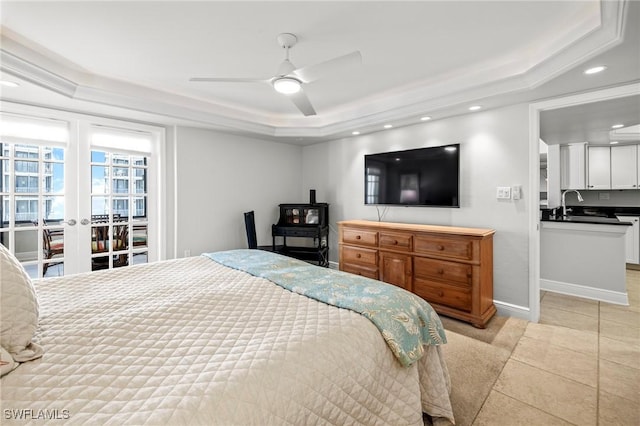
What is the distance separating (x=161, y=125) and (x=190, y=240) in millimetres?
1548

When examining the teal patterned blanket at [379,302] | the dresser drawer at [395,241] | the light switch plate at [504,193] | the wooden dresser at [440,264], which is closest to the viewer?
the teal patterned blanket at [379,302]

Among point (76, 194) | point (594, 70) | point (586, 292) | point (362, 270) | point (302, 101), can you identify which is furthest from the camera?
point (362, 270)

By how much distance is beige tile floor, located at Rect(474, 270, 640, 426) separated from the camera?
1693mm

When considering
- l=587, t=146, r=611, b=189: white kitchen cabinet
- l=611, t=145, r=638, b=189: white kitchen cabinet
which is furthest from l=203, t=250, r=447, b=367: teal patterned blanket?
l=611, t=145, r=638, b=189: white kitchen cabinet

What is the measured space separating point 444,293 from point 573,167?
479cm

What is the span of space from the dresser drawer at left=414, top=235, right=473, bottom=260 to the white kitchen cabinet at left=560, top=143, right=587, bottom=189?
4.19 meters

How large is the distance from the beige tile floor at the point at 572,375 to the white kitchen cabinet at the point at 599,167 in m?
3.49

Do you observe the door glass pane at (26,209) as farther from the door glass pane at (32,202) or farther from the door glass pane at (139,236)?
the door glass pane at (139,236)

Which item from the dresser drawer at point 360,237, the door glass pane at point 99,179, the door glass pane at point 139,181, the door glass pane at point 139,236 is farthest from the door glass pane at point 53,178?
the dresser drawer at point 360,237

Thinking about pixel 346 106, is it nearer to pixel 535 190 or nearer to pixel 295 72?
pixel 295 72

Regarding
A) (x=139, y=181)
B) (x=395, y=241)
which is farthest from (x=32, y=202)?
(x=395, y=241)

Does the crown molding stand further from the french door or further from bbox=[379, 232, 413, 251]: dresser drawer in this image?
bbox=[379, 232, 413, 251]: dresser drawer

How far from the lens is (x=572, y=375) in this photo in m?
2.04

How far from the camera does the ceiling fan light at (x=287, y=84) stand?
2064 millimetres
